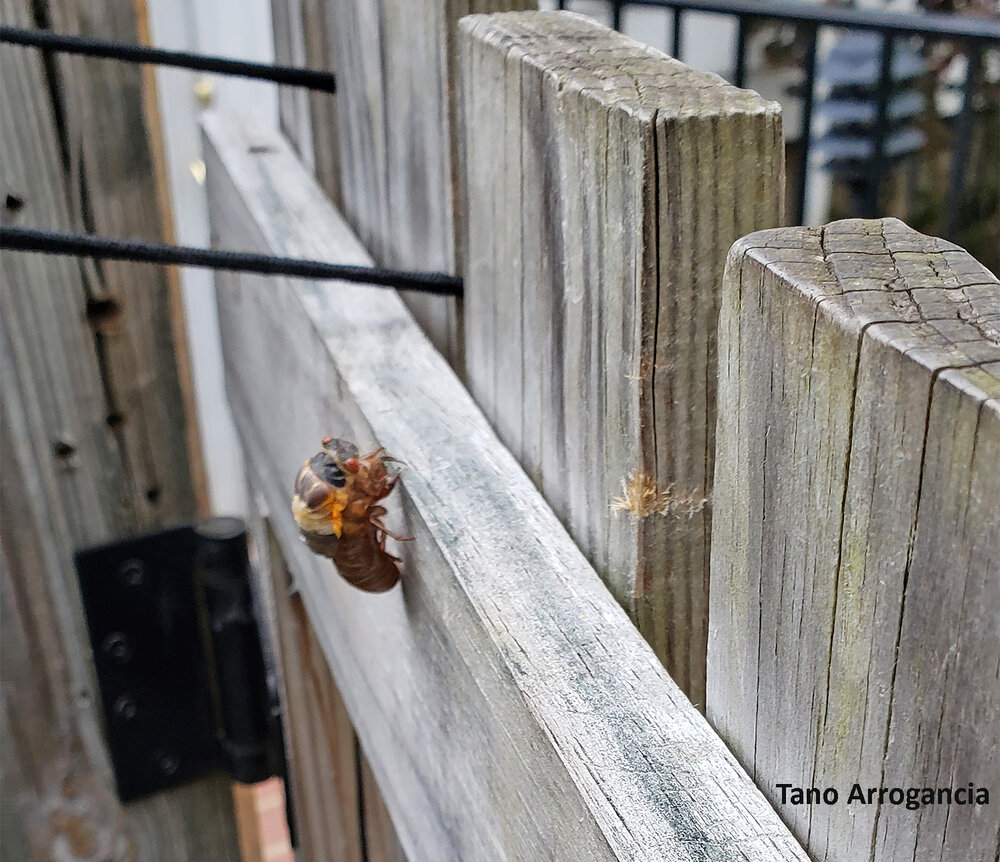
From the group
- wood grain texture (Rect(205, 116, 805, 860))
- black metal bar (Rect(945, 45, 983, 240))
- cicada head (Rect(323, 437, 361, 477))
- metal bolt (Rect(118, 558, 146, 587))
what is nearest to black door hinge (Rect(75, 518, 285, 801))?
metal bolt (Rect(118, 558, 146, 587))

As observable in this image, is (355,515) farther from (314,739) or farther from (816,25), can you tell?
(816,25)

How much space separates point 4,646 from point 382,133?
0.86m

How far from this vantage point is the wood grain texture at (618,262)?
0.57m

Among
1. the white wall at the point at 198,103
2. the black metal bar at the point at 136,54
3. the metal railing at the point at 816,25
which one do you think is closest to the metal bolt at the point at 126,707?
the black metal bar at the point at 136,54

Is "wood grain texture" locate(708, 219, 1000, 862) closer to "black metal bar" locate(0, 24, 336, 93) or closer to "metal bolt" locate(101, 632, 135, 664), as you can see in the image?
"black metal bar" locate(0, 24, 336, 93)

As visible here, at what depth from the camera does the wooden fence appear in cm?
43

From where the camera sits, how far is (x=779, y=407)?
485mm

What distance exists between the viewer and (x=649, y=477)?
2.06ft

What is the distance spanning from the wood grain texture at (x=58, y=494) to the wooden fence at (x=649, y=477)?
47cm

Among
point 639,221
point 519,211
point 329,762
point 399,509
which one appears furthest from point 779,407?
point 329,762

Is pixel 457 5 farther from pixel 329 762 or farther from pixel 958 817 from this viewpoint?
pixel 329 762

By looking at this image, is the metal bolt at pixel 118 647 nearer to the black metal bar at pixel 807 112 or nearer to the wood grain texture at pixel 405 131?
the wood grain texture at pixel 405 131

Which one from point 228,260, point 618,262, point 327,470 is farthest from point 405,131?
point 618,262

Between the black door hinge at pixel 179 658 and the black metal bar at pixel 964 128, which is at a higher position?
the black metal bar at pixel 964 128
